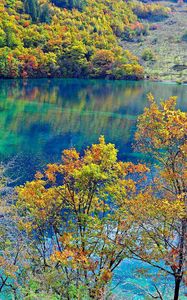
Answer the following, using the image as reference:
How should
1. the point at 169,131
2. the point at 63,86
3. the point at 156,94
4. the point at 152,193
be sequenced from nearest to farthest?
1. the point at 169,131
2. the point at 152,193
3. the point at 156,94
4. the point at 63,86

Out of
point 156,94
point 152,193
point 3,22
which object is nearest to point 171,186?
point 152,193

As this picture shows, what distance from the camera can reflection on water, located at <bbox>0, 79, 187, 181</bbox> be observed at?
1742 inches

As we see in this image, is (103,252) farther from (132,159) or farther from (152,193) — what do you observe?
(132,159)

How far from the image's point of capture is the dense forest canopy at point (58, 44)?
110750 millimetres

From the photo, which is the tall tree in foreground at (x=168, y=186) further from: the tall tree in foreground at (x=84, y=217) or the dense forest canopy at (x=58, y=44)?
the dense forest canopy at (x=58, y=44)

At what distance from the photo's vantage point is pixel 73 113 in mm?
66750

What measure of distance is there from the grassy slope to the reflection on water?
27.2 metres

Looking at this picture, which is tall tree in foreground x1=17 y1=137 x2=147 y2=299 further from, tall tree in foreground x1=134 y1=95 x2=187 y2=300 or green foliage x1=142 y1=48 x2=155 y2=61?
green foliage x1=142 y1=48 x2=155 y2=61

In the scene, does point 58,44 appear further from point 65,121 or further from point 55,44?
point 65,121

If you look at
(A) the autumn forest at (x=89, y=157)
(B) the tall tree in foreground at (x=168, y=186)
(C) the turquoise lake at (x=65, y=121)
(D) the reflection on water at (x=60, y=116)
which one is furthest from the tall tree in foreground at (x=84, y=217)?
(D) the reflection on water at (x=60, y=116)

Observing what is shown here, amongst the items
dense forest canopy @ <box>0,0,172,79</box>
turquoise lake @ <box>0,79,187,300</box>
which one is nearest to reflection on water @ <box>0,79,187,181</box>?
turquoise lake @ <box>0,79,187,300</box>

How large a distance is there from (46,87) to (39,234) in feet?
265

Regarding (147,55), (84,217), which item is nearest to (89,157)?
(84,217)

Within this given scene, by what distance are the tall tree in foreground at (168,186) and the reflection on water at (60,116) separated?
19.6m
